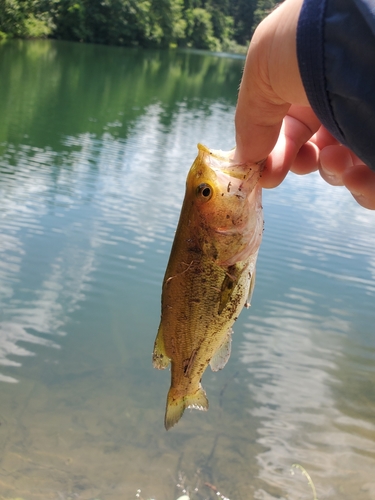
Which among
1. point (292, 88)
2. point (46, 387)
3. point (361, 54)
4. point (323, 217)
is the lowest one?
point (46, 387)

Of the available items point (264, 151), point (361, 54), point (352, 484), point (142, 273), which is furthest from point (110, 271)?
point (361, 54)

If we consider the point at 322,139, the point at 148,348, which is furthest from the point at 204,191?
the point at 148,348

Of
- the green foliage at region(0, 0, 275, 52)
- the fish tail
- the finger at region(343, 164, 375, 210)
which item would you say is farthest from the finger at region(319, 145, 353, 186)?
the green foliage at region(0, 0, 275, 52)

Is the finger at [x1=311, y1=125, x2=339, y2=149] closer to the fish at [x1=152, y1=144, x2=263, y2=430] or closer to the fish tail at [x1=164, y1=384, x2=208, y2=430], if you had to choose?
the fish at [x1=152, y1=144, x2=263, y2=430]

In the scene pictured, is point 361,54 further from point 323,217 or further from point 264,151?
point 323,217

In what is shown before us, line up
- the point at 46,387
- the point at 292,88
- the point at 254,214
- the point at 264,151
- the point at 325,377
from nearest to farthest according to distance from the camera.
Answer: the point at 292,88, the point at 264,151, the point at 254,214, the point at 46,387, the point at 325,377

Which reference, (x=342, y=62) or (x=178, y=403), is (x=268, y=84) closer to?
(x=342, y=62)
